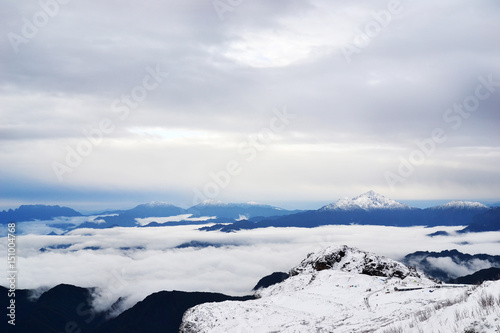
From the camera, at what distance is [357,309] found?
26875mm

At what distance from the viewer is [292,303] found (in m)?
31.8

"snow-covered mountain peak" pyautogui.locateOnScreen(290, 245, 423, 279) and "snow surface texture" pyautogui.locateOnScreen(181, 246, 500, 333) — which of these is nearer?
"snow surface texture" pyautogui.locateOnScreen(181, 246, 500, 333)

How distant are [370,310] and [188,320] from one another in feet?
44.4

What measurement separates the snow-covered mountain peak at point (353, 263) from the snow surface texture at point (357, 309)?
9.24 meters

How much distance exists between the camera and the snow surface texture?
43.2ft

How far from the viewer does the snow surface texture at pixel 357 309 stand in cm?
1316

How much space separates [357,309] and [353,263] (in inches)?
973

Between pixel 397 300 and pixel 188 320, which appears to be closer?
pixel 397 300

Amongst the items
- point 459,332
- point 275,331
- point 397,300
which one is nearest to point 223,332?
point 275,331

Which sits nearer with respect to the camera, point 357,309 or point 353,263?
point 357,309

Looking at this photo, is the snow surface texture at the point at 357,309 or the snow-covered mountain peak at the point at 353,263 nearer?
the snow surface texture at the point at 357,309

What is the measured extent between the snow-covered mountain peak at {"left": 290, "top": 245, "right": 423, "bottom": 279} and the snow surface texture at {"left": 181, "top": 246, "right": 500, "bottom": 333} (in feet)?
30.3

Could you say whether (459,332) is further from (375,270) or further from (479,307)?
(375,270)

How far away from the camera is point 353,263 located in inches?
1992
